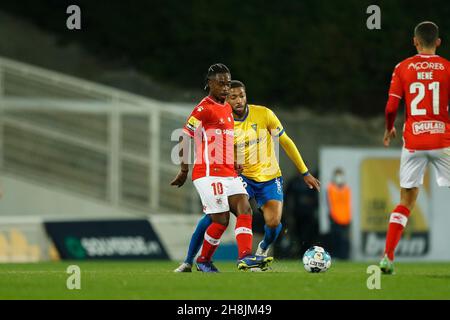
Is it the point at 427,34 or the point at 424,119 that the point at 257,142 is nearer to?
the point at 424,119

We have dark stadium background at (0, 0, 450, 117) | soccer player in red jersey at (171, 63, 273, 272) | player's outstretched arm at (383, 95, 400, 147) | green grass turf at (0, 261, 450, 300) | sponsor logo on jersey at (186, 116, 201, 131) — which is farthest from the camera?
dark stadium background at (0, 0, 450, 117)

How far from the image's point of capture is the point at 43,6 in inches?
1153

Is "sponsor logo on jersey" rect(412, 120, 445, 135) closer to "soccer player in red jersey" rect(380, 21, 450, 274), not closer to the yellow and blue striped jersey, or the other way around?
"soccer player in red jersey" rect(380, 21, 450, 274)

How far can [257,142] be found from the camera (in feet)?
45.6

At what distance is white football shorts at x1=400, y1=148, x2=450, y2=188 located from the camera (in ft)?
38.8

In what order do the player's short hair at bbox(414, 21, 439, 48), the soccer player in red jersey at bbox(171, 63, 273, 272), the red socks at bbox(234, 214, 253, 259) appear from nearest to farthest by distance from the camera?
the player's short hair at bbox(414, 21, 439, 48)
the soccer player in red jersey at bbox(171, 63, 273, 272)
the red socks at bbox(234, 214, 253, 259)

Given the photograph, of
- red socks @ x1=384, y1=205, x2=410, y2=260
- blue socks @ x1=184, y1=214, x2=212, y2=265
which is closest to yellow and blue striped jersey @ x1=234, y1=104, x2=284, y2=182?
blue socks @ x1=184, y1=214, x2=212, y2=265

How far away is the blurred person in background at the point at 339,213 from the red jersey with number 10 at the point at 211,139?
39.2 ft

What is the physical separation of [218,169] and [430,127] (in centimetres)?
213

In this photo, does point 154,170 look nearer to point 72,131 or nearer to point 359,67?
point 72,131

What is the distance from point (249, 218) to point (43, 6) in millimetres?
17944

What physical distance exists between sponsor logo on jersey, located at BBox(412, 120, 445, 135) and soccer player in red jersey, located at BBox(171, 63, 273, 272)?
6.25ft

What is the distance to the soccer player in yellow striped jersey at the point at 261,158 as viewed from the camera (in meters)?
13.8
